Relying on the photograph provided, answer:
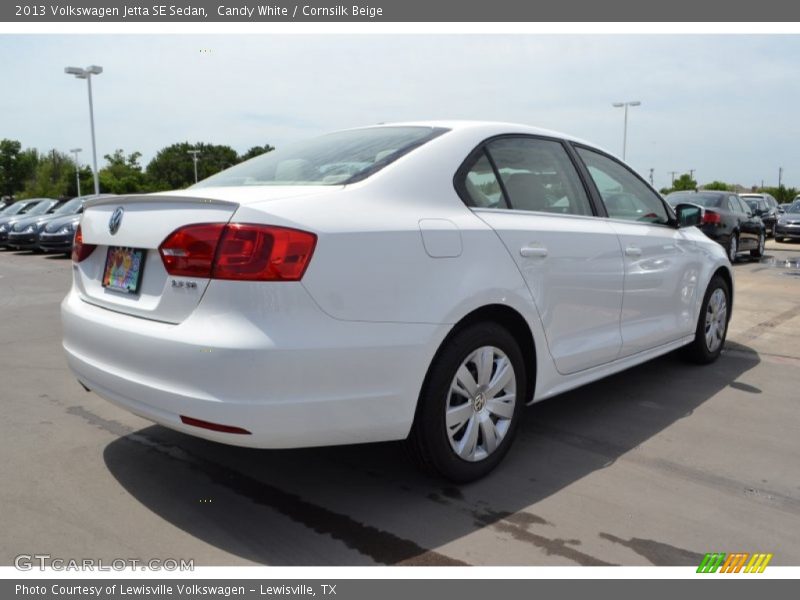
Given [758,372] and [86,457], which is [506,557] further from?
[758,372]

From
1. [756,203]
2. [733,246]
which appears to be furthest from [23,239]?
[756,203]

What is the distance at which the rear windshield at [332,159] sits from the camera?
2.99 m

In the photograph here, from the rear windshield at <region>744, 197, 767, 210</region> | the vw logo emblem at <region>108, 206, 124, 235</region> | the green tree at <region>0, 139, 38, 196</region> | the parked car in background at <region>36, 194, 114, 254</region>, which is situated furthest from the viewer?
the green tree at <region>0, 139, 38, 196</region>

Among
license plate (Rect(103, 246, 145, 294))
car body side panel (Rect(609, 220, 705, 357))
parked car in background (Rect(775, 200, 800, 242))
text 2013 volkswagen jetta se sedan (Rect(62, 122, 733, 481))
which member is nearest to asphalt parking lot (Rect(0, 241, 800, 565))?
text 2013 volkswagen jetta se sedan (Rect(62, 122, 733, 481))

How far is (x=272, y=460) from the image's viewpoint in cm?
338

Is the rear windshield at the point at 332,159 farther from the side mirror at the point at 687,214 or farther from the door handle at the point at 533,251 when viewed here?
the side mirror at the point at 687,214

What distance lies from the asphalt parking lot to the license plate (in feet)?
3.00

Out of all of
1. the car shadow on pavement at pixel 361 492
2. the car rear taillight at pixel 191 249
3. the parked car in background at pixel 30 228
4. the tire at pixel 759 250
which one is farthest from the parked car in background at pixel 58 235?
the tire at pixel 759 250

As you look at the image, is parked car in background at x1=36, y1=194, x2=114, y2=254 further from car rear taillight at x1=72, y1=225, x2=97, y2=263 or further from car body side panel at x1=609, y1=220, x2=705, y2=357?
car body side panel at x1=609, y1=220, x2=705, y2=357

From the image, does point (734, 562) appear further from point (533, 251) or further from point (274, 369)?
point (274, 369)

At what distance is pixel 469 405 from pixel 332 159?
1309 mm

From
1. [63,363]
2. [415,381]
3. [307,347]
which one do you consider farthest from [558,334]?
[63,363]

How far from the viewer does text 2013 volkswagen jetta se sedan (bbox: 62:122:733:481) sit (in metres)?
2.45

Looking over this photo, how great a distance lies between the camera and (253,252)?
2.44 metres
